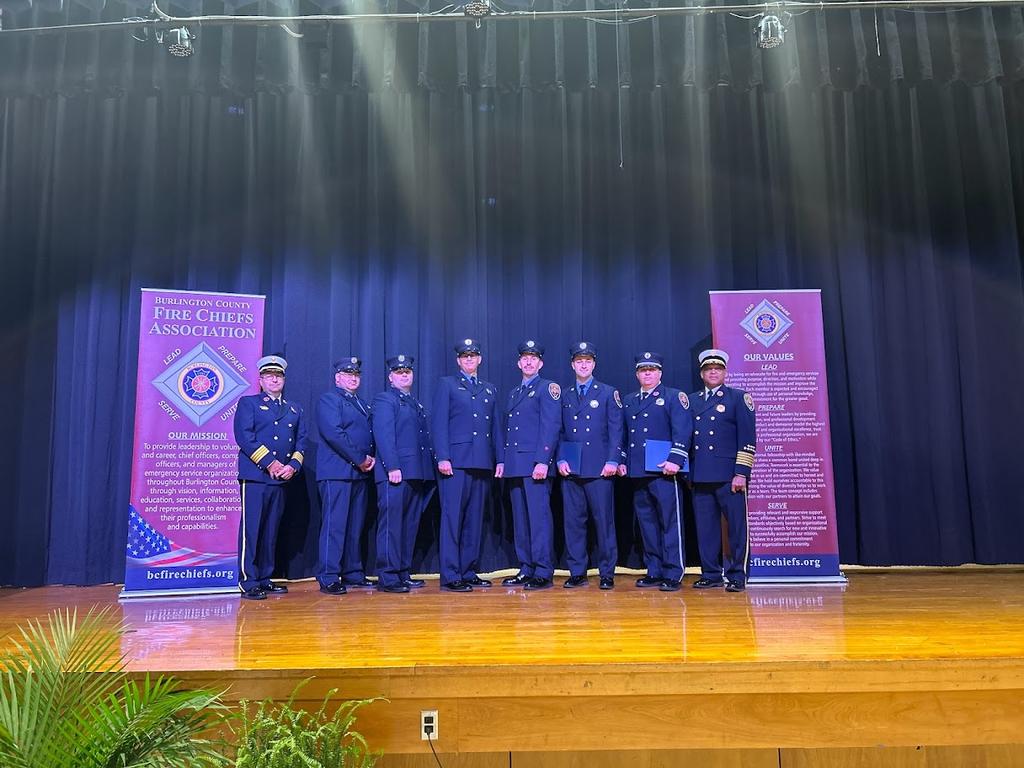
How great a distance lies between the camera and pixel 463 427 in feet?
15.4

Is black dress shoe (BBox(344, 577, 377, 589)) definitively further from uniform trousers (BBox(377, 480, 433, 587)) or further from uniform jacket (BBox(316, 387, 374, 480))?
uniform jacket (BBox(316, 387, 374, 480))

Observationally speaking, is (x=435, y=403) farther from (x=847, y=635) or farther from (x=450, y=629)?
(x=847, y=635)

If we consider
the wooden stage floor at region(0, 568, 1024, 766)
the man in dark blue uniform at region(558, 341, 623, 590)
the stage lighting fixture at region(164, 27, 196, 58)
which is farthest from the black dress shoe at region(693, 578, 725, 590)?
the stage lighting fixture at region(164, 27, 196, 58)

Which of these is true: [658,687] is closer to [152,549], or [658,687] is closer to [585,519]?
[585,519]

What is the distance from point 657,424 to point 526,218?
73.7 inches

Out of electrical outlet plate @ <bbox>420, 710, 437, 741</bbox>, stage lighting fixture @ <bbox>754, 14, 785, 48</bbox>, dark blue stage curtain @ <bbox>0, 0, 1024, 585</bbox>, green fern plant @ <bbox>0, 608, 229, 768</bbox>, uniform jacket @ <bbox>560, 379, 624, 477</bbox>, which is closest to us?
green fern plant @ <bbox>0, 608, 229, 768</bbox>

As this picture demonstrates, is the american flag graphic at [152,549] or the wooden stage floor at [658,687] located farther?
the american flag graphic at [152,549]

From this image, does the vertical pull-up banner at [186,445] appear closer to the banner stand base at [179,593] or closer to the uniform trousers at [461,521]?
the banner stand base at [179,593]

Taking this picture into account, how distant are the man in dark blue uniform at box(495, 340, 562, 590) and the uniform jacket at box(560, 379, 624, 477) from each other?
9 cm

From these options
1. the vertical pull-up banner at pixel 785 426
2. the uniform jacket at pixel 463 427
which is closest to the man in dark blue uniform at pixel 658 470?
the vertical pull-up banner at pixel 785 426

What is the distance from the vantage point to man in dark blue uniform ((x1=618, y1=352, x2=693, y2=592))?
4586 mm

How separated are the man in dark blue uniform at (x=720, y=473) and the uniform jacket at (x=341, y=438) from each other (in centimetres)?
194

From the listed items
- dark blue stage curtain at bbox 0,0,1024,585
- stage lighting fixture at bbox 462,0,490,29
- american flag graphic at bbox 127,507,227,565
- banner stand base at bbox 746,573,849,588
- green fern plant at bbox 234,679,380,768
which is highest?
stage lighting fixture at bbox 462,0,490,29

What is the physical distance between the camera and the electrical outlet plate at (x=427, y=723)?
226 centimetres
